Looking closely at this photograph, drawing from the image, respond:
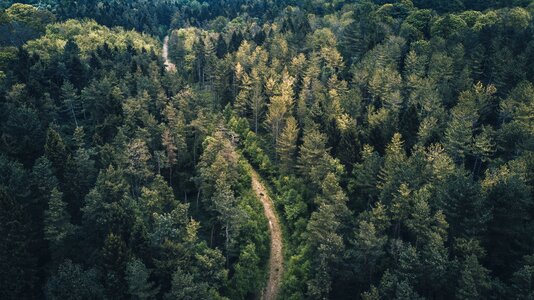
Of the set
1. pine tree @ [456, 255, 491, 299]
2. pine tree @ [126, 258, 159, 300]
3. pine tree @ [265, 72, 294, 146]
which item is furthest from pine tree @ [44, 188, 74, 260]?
pine tree @ [456, 255, 491, 299]

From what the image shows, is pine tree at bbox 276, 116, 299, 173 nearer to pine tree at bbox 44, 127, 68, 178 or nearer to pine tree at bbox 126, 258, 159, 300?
pine tree at bbox 126, 258, 159, 300

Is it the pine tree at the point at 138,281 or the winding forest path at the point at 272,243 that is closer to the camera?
the pine tree at the point at 138,281

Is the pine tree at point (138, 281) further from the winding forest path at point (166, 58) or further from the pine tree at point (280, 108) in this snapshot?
the winding forest path at point (166, 58)

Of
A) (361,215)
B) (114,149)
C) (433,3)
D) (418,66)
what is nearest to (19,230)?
(114,149)

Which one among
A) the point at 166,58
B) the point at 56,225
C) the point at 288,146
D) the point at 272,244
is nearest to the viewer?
the point at 56,225

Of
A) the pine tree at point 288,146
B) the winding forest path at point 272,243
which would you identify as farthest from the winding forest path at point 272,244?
the pine tree at point 288,146

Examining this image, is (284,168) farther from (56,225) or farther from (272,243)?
(56,225)

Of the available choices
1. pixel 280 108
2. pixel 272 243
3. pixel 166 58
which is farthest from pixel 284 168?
pixel 166 58
